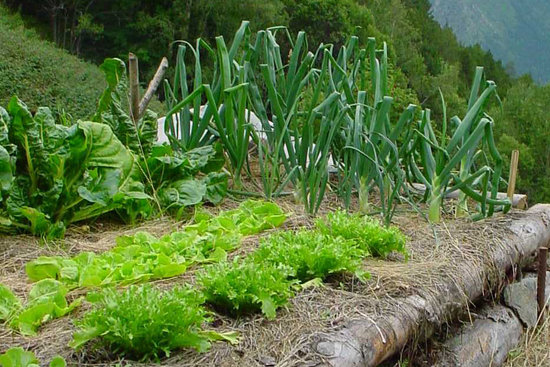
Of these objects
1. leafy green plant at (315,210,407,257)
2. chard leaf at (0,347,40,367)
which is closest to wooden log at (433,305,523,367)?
leafy green plant at (315,210,407,257)

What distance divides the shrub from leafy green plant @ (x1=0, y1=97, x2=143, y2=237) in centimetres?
117

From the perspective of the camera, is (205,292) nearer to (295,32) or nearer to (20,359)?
(20,359)

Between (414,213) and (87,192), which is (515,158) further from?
(87,192)

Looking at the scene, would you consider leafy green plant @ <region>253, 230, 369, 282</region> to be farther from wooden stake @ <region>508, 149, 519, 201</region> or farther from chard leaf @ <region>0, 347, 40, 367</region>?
wooden stake @ <region>508, 149, 519, 201</region>

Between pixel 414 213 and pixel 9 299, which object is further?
pixel 414 213

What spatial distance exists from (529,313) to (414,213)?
2.58ft

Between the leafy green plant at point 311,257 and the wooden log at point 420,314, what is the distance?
0.25 metres

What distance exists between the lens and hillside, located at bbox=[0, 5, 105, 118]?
12.0 meters

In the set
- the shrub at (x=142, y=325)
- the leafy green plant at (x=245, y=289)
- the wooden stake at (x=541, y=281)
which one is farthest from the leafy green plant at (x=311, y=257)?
the wooden stake at (x=541, y=281)

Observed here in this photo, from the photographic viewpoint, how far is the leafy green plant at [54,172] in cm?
307

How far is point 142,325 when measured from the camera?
1.94 meters

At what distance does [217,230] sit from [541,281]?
187 centimetres

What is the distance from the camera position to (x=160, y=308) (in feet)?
6.50

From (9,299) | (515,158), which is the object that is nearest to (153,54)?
(515,158)
